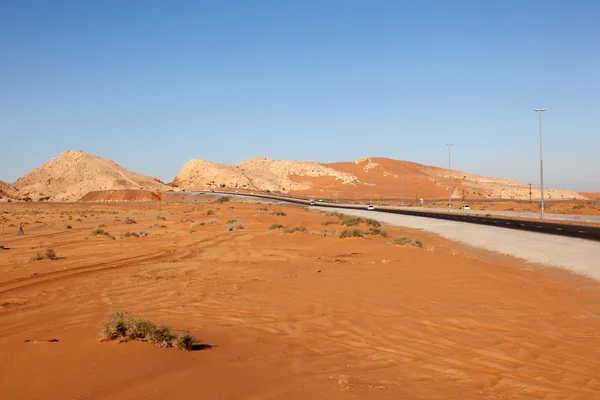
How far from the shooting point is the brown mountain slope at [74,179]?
154 meters

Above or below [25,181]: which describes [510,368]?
below

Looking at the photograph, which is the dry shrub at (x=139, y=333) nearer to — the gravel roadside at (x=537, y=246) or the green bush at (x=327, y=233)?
the gravel roadside at (x=537, y=246)

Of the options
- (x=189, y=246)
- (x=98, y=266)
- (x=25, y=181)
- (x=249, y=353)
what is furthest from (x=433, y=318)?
(x=25, y=181)

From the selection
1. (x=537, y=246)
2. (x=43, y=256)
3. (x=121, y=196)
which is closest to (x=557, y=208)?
(x=537, y=246)

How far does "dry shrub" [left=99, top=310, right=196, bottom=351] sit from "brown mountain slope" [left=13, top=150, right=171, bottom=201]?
150197 mm

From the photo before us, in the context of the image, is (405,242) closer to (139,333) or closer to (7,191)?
(139,333)

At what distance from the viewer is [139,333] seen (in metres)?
7.68

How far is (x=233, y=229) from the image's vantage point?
3584 centimetres

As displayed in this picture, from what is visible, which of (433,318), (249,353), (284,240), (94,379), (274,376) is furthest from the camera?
(284,240)

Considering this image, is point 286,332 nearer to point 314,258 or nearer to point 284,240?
point 314,258

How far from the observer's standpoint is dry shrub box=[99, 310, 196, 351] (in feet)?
24.9

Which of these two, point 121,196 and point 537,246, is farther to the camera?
point 121,196

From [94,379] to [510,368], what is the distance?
19.7ft

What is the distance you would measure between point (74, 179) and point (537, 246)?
157358 millimetres
